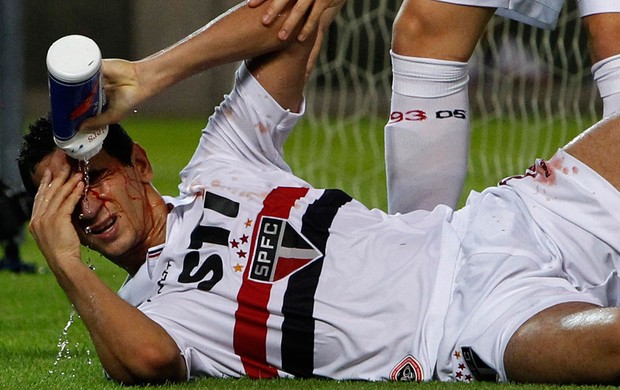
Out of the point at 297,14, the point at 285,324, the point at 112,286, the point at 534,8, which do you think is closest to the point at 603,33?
the point at 534,8

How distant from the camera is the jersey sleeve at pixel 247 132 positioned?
3.16 metres

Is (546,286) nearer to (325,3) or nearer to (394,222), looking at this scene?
(394,222)

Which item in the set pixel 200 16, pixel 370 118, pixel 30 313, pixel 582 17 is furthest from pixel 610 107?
pixel 200 16

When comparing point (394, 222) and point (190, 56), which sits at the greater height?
point (190, 56)

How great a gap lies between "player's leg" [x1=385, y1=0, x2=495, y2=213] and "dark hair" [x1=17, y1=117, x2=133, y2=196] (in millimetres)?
772

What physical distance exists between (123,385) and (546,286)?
35.9 inches

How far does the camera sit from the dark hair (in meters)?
2.97

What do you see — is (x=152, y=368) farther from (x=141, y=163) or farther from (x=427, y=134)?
(x=427, y=134)

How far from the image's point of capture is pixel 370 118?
11.7 metres

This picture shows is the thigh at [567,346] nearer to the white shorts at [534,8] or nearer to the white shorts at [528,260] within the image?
the white shorts at [528,260]

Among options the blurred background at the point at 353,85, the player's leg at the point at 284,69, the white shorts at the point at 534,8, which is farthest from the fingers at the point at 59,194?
the blurred background at the point at 353,85

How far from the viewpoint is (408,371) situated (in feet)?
8.96

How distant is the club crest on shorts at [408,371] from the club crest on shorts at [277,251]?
315 mm

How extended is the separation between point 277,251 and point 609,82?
3.24 feet
